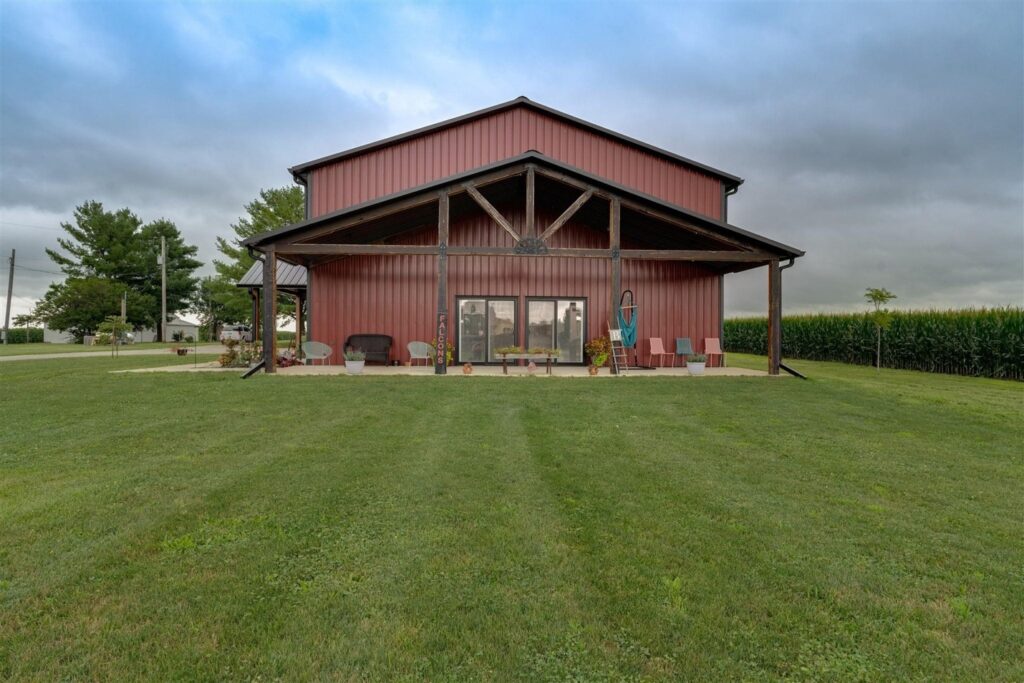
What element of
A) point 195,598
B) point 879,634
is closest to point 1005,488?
point 879,634

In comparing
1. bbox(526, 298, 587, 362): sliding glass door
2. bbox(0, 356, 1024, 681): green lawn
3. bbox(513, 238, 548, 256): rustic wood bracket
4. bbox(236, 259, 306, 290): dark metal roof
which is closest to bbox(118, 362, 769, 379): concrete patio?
bbox(526, 298, 587, 362): sliding glass door

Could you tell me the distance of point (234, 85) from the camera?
68.4 feet

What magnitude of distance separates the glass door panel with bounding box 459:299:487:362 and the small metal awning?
5.49 metres

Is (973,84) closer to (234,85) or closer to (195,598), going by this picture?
(195,598)

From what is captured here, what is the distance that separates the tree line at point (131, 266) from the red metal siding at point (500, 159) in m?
23.1

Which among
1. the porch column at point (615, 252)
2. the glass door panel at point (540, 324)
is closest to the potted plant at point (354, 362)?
the glass door panel at point (540, 324)

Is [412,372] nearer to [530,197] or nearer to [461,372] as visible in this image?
[461,372]

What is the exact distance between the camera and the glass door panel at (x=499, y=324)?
14258mm

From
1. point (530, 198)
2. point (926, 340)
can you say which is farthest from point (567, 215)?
point (926, 340)

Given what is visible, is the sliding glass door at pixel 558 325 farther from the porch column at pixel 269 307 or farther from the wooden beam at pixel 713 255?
the porch column at pixel 269 307

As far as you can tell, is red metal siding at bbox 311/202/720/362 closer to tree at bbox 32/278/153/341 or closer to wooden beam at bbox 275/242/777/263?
wooden beam at bbox 275/242/777/263

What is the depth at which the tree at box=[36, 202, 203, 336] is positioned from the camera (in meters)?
→ 35.6

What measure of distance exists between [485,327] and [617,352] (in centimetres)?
393

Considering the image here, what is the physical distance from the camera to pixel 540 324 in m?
14.4
